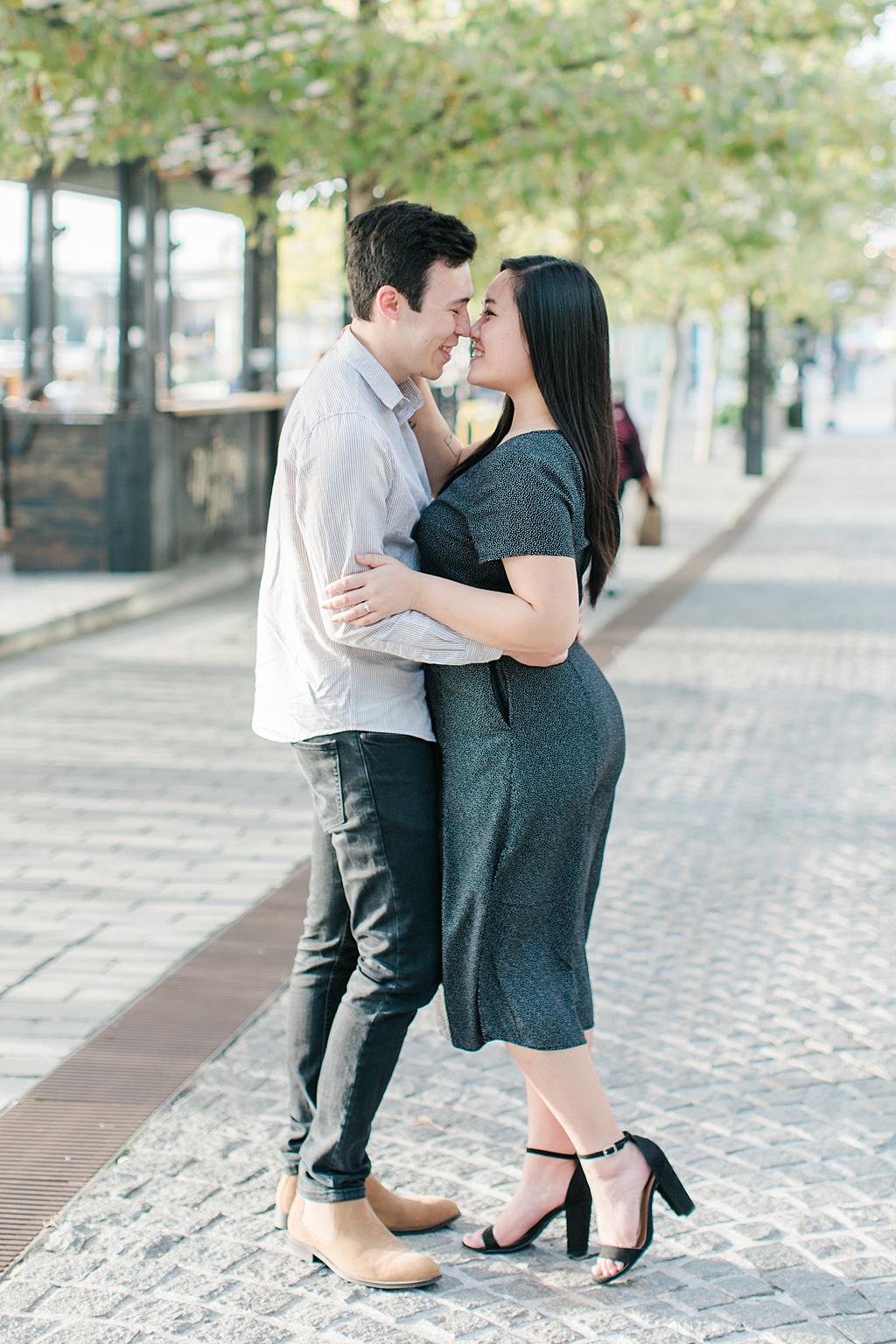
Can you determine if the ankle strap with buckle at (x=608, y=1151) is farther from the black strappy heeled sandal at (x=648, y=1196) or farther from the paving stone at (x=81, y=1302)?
the paving stone at (x=81, y=1302)

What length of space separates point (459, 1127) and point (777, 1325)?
97 cm

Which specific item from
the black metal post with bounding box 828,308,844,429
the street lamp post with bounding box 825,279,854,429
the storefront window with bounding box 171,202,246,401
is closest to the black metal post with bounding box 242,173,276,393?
the storefront window with bounding box 171,202,246,401

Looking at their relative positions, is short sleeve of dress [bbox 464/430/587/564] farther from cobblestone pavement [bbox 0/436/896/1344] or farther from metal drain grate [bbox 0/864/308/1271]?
metal drain grate [bbox 0/864/308/1271]

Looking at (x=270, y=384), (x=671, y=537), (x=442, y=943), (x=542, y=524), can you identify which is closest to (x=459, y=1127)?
(x=442, y=943)

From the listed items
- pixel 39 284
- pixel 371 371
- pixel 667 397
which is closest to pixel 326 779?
pixel 371 371

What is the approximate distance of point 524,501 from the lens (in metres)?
2.59

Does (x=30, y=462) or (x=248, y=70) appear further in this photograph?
(x=30, y=462)

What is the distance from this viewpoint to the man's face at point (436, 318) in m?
2.59

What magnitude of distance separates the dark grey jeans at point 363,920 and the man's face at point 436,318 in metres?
0.65

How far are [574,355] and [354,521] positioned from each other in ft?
1.62

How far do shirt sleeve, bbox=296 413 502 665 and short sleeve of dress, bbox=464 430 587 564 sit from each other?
157 mm

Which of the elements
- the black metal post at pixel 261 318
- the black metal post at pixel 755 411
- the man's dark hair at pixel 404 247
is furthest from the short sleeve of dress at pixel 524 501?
the black metal post at pixel 755 411

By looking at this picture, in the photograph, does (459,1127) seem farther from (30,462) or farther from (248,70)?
(30,462)

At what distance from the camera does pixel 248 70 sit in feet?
31.8
